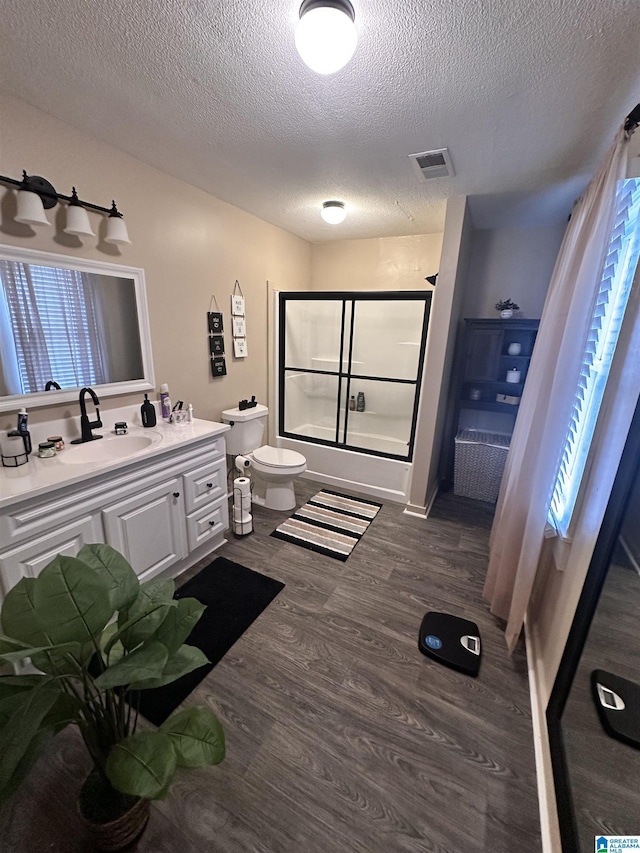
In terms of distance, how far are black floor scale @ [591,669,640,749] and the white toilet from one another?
6.62 ft

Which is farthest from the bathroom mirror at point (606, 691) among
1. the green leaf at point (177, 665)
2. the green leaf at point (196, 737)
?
the green leaf at point (177, 665)

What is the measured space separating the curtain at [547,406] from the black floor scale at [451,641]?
0.18 meters

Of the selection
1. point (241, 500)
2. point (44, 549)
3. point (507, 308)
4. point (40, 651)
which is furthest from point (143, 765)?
point (507, 308)

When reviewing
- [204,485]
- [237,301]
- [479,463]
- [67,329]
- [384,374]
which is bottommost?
[479,463]

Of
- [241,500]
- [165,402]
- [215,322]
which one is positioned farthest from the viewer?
[215,322]

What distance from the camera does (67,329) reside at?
1.81 meters

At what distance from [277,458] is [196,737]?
207cm

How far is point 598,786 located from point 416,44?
250 cm

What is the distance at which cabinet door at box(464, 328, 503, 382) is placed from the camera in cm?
294

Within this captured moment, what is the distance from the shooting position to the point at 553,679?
1380mm

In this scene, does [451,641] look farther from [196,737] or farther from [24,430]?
[24,430]

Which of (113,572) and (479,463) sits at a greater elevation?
(113,572)

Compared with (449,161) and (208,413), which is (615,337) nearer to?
(449,161)

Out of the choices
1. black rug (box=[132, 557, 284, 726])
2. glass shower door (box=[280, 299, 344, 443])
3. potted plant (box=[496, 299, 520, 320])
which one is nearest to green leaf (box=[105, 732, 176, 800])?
black rug (box=[132, 557, 284, 726])
